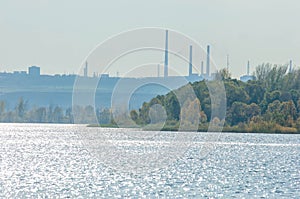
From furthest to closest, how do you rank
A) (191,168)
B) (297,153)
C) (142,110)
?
(142,110)
(297,153)
(191,168)

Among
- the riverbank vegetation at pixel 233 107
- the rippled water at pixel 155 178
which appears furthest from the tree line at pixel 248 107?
the rippled water at pixel 155 178

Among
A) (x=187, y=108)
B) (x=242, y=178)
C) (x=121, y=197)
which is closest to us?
(x=121, y=197)

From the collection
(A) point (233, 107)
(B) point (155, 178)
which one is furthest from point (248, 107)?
(B) point (155, 178)

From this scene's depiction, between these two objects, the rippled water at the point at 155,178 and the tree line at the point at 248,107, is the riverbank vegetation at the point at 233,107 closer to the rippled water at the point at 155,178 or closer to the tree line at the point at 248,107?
the tree line at the point at 248,107

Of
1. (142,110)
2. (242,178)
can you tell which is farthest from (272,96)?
(242,178)

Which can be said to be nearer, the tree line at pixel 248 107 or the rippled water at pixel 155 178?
the rippled water at pixel 155 178

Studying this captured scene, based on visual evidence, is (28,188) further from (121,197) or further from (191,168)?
(191,168)

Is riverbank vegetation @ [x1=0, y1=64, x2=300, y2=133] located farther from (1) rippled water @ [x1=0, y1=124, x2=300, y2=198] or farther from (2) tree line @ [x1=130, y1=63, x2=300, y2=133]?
(1) rippled water @ [x1=0, y1=124, x2=300, y2=198]

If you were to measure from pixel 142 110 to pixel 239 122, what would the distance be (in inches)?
659

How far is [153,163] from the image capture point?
81688mm

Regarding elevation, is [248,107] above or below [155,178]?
above

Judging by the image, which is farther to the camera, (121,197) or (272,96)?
(272,96)

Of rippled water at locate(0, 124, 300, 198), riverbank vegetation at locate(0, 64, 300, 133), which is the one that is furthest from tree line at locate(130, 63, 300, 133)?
rippled water at locate(0, 124, 300, 198)

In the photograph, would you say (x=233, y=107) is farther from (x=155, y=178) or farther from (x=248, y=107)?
(x=155, y=178)
